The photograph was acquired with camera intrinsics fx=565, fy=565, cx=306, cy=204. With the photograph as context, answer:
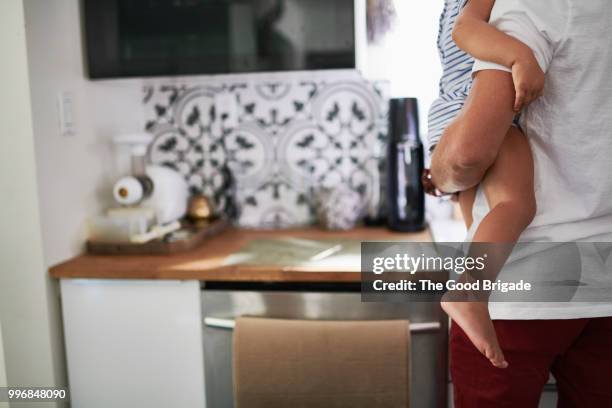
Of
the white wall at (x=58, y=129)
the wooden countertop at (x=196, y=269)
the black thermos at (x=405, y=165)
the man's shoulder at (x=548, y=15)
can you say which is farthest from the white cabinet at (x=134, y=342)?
the man's shoulder at (x=548, y=15)

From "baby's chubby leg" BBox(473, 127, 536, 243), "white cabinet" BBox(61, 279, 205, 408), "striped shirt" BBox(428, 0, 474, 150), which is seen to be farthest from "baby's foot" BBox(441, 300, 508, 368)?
"white cabinet" BBox(61, 279, 205, 408)

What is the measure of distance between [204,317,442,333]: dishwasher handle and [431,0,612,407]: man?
1.89ft

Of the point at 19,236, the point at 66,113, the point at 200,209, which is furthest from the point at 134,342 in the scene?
the point at 66,113

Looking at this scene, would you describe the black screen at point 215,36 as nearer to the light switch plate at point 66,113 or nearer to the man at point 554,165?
the light switch plate at point 66,113

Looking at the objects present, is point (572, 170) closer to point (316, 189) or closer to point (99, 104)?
point (316, 189)

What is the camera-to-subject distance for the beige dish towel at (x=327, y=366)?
144cm

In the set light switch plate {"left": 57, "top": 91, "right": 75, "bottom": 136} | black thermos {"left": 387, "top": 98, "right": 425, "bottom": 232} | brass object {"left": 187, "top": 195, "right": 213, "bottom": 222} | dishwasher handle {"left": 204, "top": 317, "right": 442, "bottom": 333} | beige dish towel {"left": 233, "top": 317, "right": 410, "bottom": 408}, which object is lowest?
beige dish towel {"left": 233, "top": 317, "right": 410, "bottom": 408}

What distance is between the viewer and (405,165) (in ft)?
6.01

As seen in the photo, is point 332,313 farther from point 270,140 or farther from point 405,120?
point 270,140

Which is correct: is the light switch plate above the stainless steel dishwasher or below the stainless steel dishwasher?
above

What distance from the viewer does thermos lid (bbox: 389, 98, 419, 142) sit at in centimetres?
183

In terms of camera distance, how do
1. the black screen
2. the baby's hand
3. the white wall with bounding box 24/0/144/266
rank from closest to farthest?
the baby's hand
the white wall with bounding box 24/0/144/266
the black screen

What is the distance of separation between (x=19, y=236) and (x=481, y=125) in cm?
133

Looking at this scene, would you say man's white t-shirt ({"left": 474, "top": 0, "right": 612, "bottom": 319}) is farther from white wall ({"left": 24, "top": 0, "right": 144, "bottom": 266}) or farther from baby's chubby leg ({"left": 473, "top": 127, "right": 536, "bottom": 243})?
white wall ({"left": 24, "top": 0, "right": 144, "bottom": 266})
